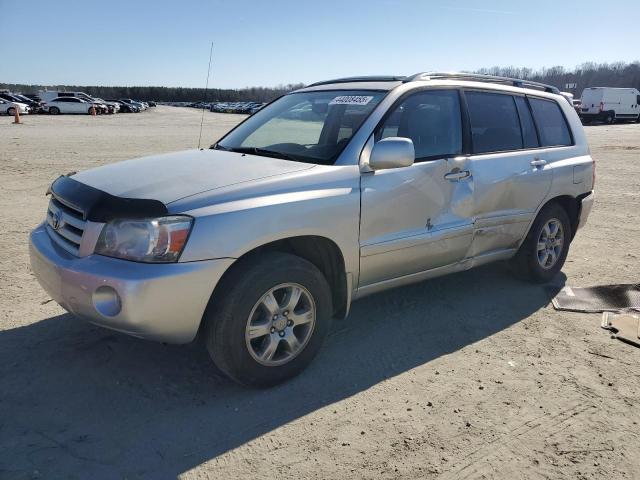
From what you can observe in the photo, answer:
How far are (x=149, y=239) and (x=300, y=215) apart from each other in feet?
2.81

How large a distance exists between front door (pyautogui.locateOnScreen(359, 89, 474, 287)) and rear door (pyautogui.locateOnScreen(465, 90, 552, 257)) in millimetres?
167

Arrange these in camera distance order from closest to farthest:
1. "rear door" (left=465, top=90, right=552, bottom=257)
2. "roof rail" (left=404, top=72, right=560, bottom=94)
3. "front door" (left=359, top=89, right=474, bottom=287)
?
1. "front door" (left=359, top=89, right=474, bottom=287)
2. "roof rail" (left=404, top=72, right=560, bottom=94)
3. "rear door" (left=465, top=90, right=552, bottom=257)

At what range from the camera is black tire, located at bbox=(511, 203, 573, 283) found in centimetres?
496

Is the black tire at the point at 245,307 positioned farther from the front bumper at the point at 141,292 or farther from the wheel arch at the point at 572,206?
the wheel arch at the point at 572,206

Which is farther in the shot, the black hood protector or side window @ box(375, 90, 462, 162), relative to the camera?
side window @ box(375, 90, 462, 162)

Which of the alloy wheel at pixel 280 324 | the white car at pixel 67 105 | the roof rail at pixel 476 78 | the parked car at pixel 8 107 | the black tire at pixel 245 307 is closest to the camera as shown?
the black tire at pixel 245 307

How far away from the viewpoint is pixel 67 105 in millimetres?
46594

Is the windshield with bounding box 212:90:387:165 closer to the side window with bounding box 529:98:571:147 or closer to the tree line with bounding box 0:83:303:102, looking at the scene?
the side window with bounding box 529:98:571:147

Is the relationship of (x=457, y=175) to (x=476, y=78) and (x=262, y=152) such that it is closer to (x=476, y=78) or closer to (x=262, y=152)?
(x=476, y=78)

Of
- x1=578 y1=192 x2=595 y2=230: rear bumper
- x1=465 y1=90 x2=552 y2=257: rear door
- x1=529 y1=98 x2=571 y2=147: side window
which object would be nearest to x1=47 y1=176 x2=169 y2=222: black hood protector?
x1=465 y1=90 x2=552 y2=257: rear door

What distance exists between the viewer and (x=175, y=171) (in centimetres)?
343

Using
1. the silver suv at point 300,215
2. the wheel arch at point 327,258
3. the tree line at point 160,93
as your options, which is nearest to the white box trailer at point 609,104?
the silver suv at point 300,215

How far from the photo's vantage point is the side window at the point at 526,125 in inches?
191

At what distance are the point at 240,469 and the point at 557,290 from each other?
3682 millimetres
